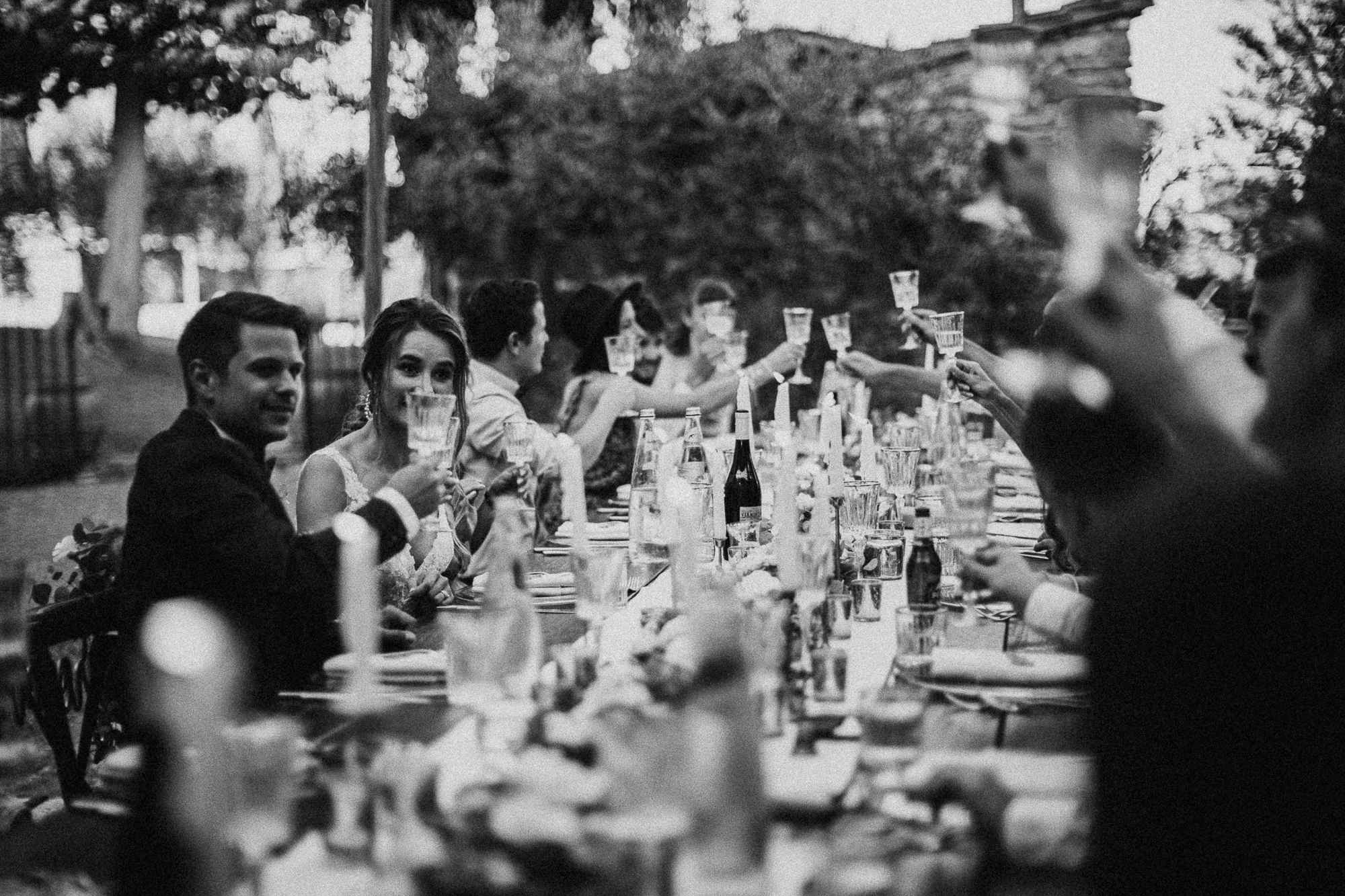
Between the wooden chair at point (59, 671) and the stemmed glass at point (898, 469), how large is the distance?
1.81 meters

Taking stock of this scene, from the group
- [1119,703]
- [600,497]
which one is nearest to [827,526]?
[1119,703]

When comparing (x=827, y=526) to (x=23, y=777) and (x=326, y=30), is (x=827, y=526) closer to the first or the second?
(x=23, y=777)

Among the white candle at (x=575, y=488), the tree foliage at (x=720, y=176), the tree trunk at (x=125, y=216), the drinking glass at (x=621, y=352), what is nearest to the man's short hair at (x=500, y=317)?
the drinking glass at (x=621, y=352)

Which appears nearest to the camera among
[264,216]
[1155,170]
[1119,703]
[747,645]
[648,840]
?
[648,840]

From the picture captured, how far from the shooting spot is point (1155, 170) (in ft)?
17.3

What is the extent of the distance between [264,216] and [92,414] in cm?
1127

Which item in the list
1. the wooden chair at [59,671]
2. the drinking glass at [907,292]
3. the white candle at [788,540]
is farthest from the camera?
the drinking glass at [907,292]

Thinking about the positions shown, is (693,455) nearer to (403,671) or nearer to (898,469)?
(898,469)

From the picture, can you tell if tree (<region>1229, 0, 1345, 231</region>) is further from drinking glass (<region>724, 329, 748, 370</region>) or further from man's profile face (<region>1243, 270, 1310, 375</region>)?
drinking glass (<region>724, 329, 748, 370</region>)

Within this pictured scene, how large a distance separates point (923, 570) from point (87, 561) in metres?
1.78

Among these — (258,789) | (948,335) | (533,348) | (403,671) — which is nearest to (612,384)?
(533,348)

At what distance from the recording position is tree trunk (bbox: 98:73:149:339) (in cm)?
1406

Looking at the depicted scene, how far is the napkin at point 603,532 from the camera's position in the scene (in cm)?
399

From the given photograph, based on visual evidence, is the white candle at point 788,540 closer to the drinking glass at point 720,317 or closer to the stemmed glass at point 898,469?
the stemmed glass at point 898,469
